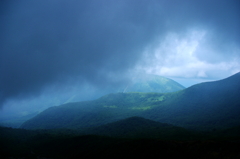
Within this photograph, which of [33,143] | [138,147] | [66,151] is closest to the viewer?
[138,147]

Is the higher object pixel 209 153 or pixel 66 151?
pixel 209 153

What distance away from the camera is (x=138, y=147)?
5672 cm

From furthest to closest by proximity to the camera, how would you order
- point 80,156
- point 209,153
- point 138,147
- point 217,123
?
1. point 217,123
2. point 80,156
3. point 138,147
4. point 209,153

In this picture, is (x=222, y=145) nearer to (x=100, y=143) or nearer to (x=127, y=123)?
(x=100, y=143)

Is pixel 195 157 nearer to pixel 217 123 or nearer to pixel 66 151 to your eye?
pixel 66 151

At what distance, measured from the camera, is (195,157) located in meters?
45.3

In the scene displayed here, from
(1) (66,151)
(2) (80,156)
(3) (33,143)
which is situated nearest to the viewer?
(2) (80,156)

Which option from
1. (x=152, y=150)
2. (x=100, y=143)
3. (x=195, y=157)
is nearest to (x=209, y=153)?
(x=195, y=157)

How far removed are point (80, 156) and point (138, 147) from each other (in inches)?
1067

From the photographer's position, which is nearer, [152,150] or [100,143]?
[152,150]

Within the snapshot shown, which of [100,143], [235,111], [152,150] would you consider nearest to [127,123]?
[100,143]

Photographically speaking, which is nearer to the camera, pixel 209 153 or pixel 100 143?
pixel 209 153

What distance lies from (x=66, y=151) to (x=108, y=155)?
32.0 meters

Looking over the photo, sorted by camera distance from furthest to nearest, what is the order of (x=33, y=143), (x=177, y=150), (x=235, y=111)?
(x=235, y=111) < (x=33, y=143) < (x=177, y=150)
